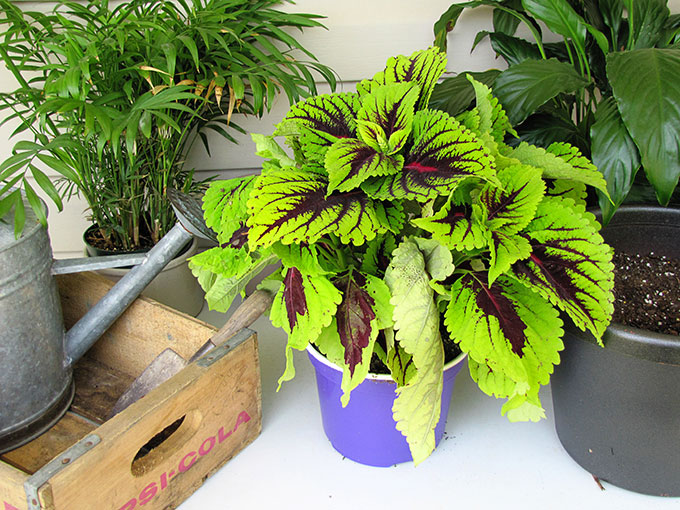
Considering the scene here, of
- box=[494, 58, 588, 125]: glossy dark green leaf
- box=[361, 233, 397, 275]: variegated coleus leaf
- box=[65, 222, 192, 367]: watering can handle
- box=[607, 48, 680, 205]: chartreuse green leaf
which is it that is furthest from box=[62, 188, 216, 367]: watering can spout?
box=[607, 48, 680, 205]: chartreuse green leaf

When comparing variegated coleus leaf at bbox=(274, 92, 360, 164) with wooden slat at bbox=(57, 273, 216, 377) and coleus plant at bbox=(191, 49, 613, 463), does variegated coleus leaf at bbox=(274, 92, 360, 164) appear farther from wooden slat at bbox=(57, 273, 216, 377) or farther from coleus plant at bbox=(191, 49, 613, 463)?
wooden slat at bbox=(57, 273, 216, 377)

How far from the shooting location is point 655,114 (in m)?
0.68

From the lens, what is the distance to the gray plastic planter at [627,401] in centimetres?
65

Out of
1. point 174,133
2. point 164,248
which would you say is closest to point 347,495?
point 164,248

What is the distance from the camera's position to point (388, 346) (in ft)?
2.30

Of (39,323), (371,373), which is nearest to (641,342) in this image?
(371,373)

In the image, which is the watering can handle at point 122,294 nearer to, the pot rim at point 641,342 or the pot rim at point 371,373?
the pot rim at point 371,373

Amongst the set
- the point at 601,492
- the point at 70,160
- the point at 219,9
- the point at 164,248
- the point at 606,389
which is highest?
the point at 219,9

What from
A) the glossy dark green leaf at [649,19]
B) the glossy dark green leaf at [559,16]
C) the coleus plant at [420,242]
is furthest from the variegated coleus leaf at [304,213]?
the glossy dark green leaf at [649,19]

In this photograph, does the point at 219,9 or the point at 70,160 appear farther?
the point at 219,9

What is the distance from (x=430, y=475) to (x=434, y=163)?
1.47 feet

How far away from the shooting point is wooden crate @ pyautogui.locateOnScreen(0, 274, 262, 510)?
2.01 ft

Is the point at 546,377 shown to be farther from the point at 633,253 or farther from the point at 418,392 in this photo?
the point at 633,253

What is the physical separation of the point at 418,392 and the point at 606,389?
0.77 feet
